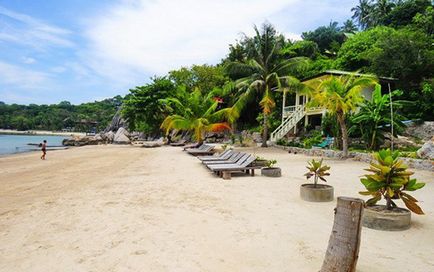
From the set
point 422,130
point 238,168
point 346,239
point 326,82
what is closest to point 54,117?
point 326,82

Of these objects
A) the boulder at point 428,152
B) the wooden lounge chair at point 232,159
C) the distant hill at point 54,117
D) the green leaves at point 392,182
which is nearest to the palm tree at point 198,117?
the wooden lounge chair at point 232,159

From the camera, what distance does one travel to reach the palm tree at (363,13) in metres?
45.4

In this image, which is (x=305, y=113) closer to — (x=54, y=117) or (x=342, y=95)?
(x=342, y=95)

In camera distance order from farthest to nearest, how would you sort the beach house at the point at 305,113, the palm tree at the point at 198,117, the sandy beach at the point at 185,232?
the beach house at the point at 305,113 → the palm tree at the point at 198,117 → the sandy beach at the point at 185,232

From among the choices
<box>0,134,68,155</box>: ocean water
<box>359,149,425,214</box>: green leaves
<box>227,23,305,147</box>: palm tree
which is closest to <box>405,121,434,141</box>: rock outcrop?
<box>227,23,305,147</box>: palm tree

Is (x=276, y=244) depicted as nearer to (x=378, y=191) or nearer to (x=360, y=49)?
(x=378, y=191)

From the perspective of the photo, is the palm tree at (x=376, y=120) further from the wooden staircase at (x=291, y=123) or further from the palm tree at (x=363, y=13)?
the palm tree at (x=363, y=13)

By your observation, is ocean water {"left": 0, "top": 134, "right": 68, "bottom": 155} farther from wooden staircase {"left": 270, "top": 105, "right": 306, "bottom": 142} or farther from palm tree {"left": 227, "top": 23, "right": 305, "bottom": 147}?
wooden staircase {"left": 270, "top": 105, "right": 306, "bottom": 142}

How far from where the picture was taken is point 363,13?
51.5 m

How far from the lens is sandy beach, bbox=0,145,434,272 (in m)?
3.61

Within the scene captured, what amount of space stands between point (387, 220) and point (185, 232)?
3.19m

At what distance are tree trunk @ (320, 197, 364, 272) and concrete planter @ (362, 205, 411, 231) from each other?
6.59 feet

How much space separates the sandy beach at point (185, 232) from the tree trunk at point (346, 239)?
40cm

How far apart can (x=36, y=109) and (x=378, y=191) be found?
120 m
